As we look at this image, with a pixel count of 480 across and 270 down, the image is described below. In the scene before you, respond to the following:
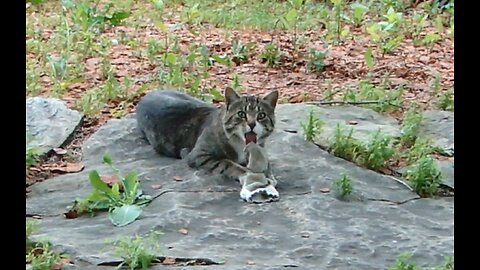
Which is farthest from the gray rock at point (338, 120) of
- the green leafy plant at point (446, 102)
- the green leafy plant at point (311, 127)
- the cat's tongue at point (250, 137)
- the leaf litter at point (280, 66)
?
the cat's tongue at point (250, 137)

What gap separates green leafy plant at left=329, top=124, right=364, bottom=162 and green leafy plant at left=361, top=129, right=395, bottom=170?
44 millimetres

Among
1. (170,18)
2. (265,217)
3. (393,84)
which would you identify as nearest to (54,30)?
(170,18)

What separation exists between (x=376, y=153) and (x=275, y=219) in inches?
47.6

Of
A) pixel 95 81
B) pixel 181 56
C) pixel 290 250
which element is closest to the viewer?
pixel 290 250

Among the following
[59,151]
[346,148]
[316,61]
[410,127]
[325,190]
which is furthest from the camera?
[316,61]

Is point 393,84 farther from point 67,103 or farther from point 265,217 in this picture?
point 265,217

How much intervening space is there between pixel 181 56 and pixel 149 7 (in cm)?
241

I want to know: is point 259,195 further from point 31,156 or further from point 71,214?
point 31,156

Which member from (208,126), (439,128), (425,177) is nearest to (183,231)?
(208,126)

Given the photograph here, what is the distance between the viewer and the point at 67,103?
21.4 feet

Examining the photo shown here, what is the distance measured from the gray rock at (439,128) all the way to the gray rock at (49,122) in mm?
2376

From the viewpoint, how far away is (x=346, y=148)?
17.1 feet

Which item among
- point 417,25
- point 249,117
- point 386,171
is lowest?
point 386,171

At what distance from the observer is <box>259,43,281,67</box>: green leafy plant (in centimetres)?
790
